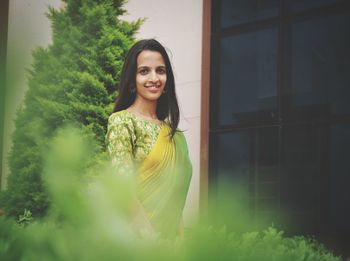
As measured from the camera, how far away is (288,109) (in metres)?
6.64

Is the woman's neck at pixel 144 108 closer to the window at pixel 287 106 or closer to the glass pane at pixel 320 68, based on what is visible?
the window at pixel 287 106

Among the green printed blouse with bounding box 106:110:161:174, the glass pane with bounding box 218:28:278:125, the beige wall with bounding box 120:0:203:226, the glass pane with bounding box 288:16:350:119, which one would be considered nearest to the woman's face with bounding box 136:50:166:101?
the green printed blouse with bounding box 106:110:161:174

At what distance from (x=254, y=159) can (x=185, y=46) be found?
1657 mm

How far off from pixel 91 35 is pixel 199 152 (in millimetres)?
1778

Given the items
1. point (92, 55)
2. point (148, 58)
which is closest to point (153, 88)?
point (148, 58)

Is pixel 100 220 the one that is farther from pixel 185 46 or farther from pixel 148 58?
pixel 185 46

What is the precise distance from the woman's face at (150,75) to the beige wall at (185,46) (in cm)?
319

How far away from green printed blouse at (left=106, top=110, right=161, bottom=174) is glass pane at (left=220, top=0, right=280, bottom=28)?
3.71 m

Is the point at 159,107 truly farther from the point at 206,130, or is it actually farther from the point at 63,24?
the point at 206,130

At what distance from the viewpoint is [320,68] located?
21.4 feet

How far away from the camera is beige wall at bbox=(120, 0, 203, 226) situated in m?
7.29

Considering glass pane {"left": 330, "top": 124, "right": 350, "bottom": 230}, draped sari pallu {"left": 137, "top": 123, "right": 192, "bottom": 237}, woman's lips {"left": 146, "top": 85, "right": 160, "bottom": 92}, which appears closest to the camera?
draped sari pallu {"left": 137, "top": 123, "right": 192, "bottom": 237}

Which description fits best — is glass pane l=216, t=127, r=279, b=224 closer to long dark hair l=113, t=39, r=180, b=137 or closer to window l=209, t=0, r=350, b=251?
window l=209, t=0, r=350, b=251

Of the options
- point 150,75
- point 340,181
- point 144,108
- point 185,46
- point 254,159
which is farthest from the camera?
point 185,46
